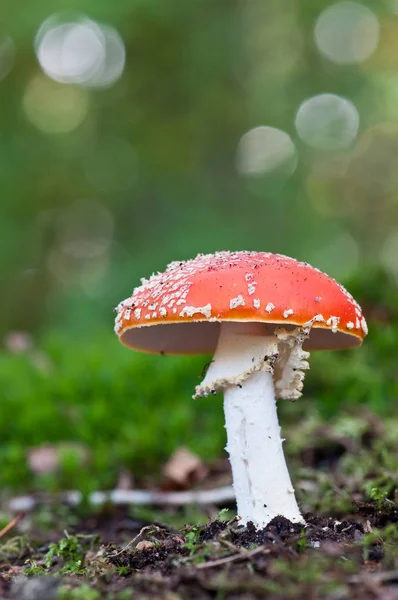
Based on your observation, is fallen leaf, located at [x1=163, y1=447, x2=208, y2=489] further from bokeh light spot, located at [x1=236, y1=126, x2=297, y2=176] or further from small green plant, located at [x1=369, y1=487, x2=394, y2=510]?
bokeh light spot, located at [x1=236, y1=126, x2=297, y2=176]

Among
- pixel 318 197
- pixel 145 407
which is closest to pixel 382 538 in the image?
pixel 145 407

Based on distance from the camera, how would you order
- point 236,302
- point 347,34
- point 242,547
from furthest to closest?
point 347,34 < point 236,302 < point 242,547

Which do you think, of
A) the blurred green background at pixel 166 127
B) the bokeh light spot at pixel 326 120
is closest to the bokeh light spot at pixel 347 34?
the blurred green background at pixel 166 127

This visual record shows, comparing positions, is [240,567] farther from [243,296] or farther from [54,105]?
[54,105]

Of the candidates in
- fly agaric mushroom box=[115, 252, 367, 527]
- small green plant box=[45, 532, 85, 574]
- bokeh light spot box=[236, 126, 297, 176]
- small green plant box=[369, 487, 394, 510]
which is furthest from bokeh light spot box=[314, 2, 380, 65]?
small green plant box=[45, 532, 85, 574]

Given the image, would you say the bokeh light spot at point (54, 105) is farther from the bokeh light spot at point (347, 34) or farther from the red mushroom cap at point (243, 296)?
the red mushroom cap at point (243, 296)

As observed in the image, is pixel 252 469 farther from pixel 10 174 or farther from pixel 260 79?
pixel 260 79

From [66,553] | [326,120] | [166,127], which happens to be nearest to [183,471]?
[66,553]
